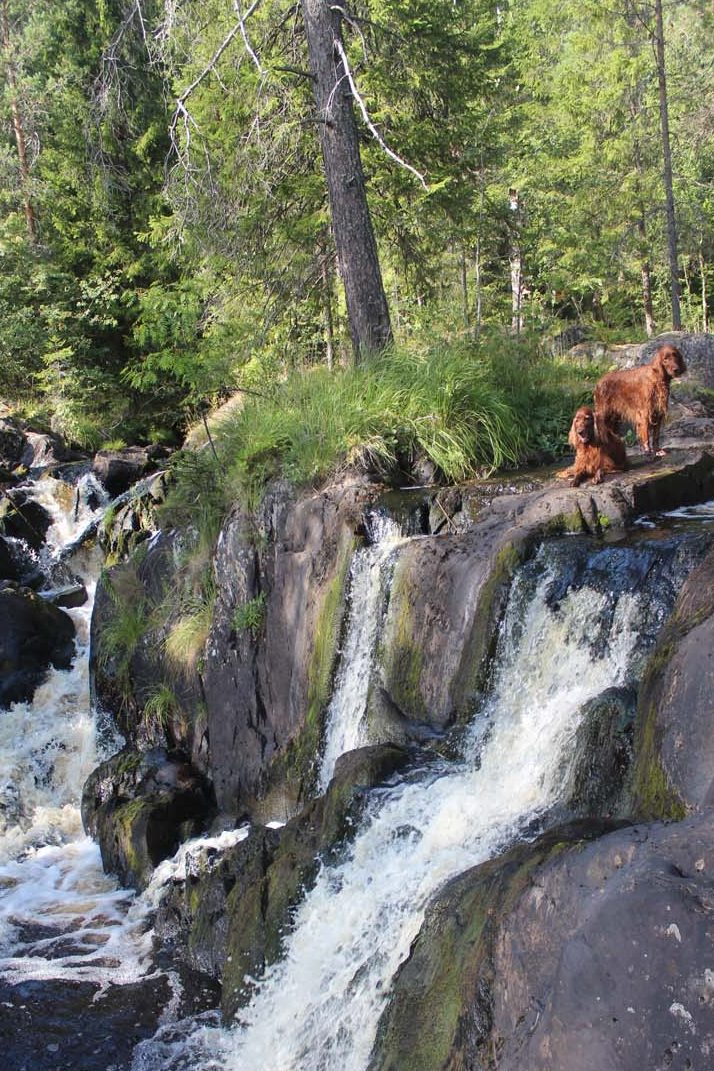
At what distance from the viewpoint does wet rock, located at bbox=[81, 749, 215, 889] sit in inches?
264

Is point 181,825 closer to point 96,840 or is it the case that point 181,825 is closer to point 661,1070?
point 96,840

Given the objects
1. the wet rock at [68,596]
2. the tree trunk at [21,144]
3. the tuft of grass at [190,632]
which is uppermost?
the tree trunk at [21,144]

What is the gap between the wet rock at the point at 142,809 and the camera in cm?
670

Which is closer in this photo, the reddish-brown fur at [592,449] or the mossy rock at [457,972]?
the mossy rock at [457,972]

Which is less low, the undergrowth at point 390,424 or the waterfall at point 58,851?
the undergrowth at point 390,424

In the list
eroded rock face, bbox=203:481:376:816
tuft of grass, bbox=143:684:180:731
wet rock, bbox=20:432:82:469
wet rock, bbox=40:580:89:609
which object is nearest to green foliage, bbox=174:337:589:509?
eroded rock face, bbox=203:481:376:816

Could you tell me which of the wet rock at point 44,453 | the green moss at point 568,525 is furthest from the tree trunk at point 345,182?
the wet rock at point 44,453

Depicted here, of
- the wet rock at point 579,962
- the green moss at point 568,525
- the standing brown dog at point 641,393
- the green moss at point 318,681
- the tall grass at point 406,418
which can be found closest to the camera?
the wet rock at point 579,962

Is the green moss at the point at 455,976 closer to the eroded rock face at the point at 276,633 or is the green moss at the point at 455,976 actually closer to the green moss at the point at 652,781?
the green moss at the point at 652,781

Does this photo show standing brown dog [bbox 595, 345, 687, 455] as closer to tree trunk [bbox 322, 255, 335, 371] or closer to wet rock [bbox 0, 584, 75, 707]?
tree trunk [bbox 322, 255, 335, 371]

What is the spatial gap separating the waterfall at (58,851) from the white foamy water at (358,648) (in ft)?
6.14

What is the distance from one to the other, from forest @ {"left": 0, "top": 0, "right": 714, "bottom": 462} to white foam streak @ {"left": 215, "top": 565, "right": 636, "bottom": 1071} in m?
2.75

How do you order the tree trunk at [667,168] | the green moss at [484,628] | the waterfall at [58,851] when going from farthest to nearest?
the tree trunk at [667,168] → the waterfall at [58,851] → the green moss at [484,628]

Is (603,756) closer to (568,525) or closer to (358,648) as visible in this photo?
(568,525)
